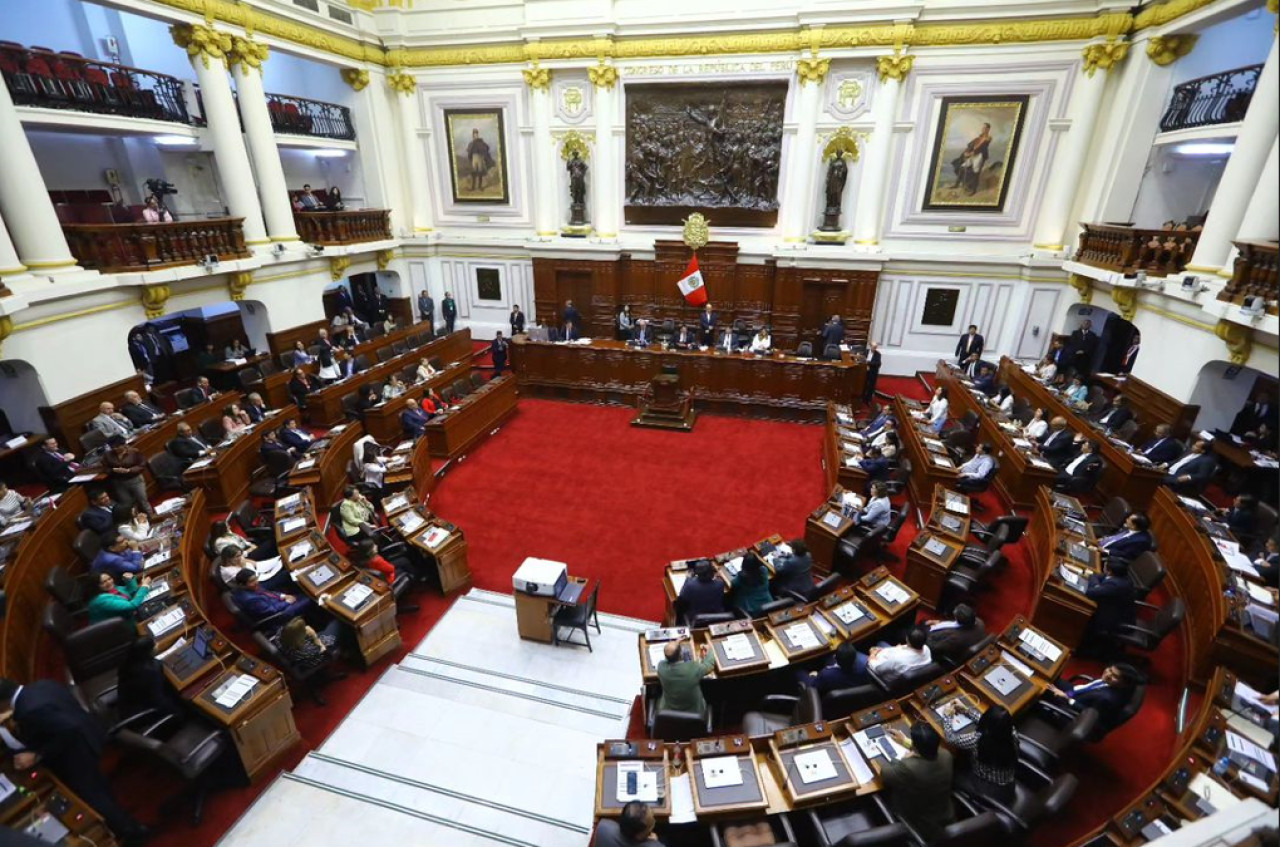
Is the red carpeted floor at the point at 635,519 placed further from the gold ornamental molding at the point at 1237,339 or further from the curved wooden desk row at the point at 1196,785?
the gold ornamental molding at the point at 1237,339

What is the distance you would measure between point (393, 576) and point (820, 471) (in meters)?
7.24

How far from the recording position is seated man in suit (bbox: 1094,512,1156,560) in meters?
6.46

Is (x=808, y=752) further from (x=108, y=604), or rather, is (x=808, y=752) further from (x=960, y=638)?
(x=108, y=604)

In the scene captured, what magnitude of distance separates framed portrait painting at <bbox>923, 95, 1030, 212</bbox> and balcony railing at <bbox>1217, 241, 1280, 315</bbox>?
255 inches

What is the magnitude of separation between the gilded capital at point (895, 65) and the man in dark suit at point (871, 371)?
6.18 m

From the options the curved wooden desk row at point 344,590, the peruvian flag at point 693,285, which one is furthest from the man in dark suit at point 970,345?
the curved wooden desk row at point 344,590

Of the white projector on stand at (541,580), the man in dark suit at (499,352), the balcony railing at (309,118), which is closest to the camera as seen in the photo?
the white projector on stand at (541,580)

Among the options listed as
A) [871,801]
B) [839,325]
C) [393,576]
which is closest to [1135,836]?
[871,801]

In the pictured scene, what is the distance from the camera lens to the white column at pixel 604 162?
48.3 feet

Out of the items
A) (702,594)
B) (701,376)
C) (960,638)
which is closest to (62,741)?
(702,594)

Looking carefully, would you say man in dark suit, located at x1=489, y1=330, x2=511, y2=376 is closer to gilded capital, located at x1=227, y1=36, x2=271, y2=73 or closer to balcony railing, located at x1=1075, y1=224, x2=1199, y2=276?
gilded capital, located at x1=227, y1=36, x2=271, y2=73

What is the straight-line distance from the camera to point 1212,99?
10.3m

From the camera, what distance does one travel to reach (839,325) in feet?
45.5

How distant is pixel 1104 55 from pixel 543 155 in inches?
502
